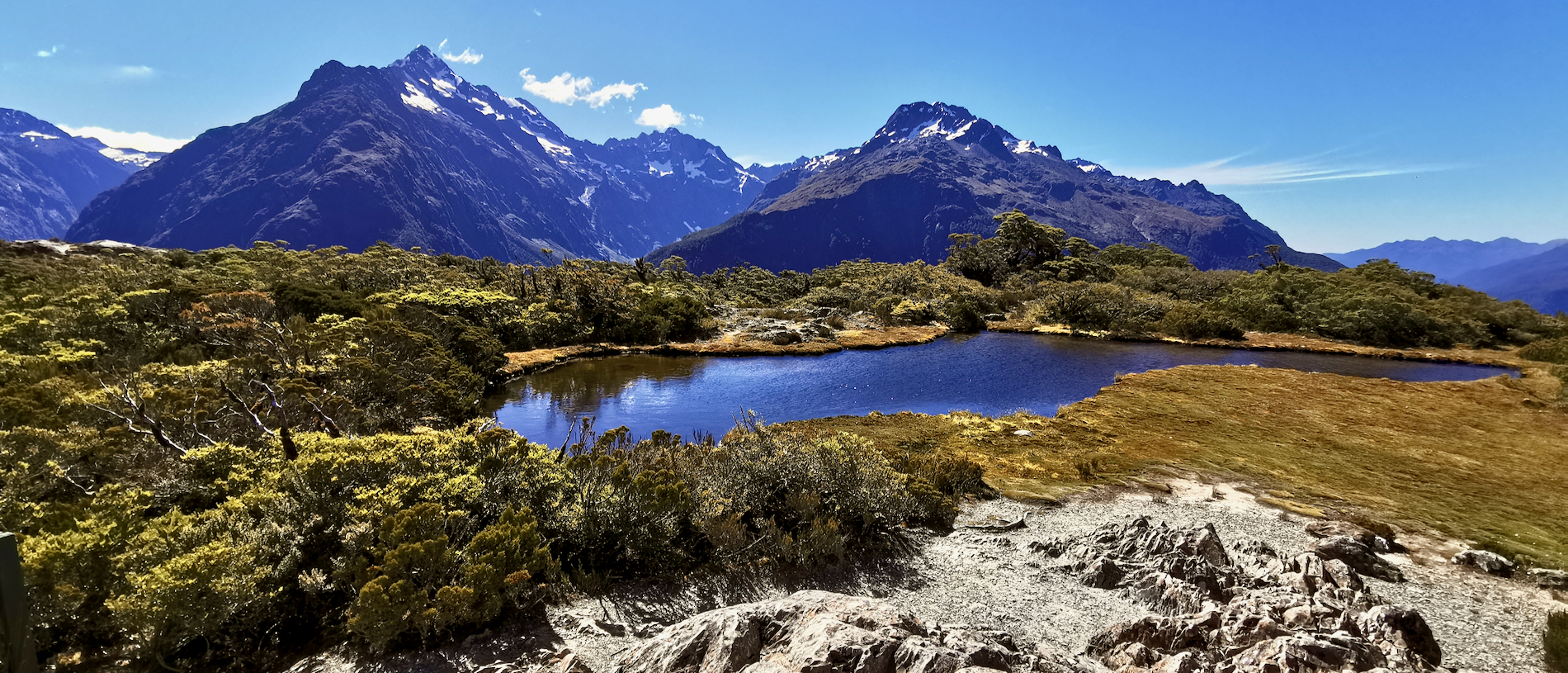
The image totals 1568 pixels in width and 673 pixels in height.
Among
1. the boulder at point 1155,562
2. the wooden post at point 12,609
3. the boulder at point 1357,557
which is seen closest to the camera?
the wooden post at point 12,609

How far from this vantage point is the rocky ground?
16.9 feet

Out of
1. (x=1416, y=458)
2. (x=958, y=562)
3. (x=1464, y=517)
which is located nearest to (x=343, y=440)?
(x=958, y=562)

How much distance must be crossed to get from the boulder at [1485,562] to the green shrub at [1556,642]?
1.96 m

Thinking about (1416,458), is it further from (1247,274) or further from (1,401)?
(1247,274)

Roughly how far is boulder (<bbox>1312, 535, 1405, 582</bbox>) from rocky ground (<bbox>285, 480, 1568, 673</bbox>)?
28 mm

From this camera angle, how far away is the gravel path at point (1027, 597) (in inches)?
254

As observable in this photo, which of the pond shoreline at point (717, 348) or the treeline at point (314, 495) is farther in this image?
the pond shoreline at point (717, 348)

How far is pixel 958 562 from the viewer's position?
8.62 meters

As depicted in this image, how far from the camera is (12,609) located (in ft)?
11.2

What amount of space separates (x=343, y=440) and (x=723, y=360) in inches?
838

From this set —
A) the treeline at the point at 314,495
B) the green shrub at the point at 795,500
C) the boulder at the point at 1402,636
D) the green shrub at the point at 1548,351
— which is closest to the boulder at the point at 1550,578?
the boulder at the point at 1402,636

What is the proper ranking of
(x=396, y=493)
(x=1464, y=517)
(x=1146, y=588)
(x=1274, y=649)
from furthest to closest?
(x=1464, y=517)
(x=1146, y=588)
(x=396, y=493)
(x=1274, y=649)

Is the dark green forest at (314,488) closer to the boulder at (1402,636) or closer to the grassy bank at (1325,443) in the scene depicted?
the grassy bank at (1325,443)

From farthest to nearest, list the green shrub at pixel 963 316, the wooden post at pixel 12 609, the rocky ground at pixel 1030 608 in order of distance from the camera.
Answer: the green shrub at pixel 963 316
the rocky ground at pixel 1030 608
the wooden post at pixel 12 609
